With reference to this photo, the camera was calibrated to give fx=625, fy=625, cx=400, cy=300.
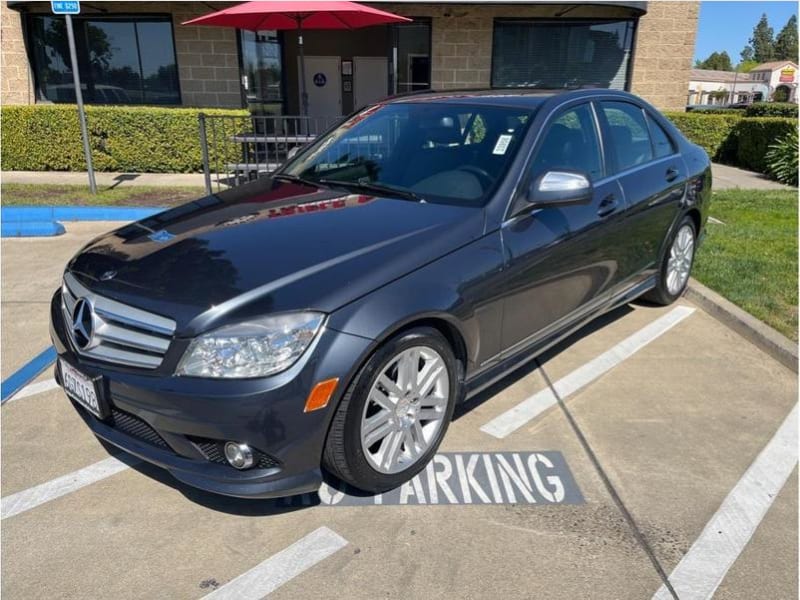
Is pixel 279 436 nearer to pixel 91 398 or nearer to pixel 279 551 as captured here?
pixel 279 551

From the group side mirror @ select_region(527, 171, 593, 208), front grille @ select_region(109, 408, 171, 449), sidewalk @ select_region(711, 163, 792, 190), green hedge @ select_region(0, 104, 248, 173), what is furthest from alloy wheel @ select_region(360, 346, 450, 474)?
green hedge @ select_region(0, 104, 248, 173)

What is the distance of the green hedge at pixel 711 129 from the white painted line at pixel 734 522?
11490mm

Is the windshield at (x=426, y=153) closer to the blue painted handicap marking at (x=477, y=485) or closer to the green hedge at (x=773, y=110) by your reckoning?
the blue painted handicap marking at (x=477, y=485)

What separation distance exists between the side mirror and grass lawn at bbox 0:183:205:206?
7.06 metres

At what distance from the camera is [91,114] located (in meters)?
11.6

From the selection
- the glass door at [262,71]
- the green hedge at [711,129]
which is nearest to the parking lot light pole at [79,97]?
the glass door at [262,71]

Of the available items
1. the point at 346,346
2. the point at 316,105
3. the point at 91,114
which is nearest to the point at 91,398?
the point at 346,346

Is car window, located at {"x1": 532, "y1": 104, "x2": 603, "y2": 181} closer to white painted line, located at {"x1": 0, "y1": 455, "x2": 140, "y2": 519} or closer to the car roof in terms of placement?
the car roof

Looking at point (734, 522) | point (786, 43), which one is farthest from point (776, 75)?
point (734, 522)

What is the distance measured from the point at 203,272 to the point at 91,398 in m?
0.69

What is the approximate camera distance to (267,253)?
105 inches

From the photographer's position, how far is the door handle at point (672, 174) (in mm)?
4536

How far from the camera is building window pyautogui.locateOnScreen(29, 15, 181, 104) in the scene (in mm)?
13109

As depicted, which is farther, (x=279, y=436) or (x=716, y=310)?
(x=716, y=310)
